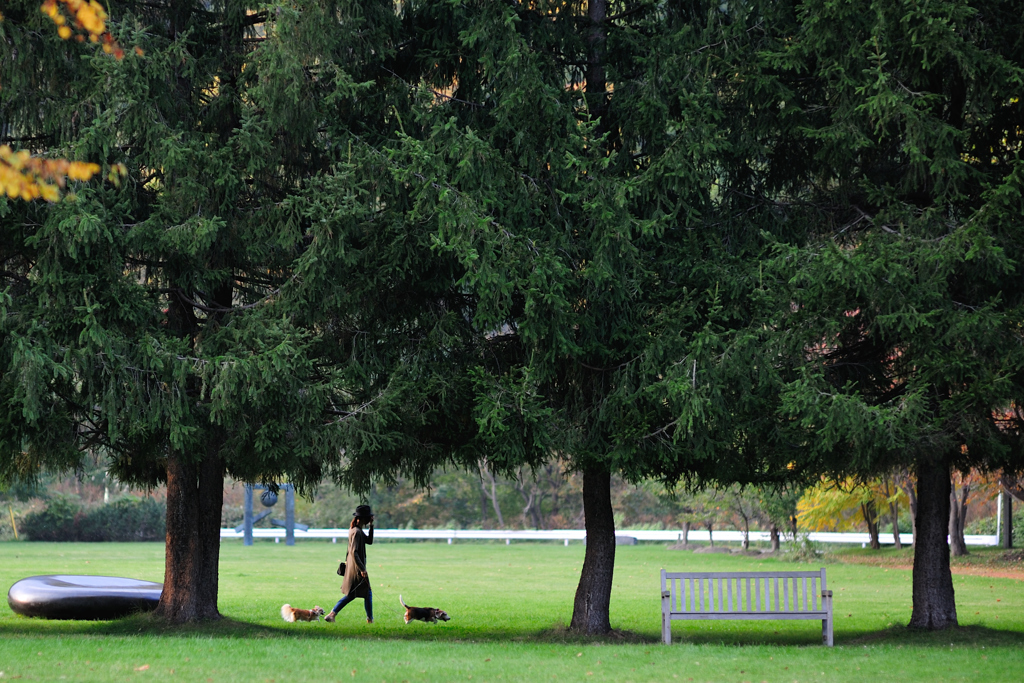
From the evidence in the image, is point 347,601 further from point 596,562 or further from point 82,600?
point 82,600

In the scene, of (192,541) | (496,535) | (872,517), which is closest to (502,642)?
(192,541)

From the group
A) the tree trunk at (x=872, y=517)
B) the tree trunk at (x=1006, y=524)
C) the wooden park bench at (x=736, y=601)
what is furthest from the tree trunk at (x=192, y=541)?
the tree trunk at (x=1006, y=524)

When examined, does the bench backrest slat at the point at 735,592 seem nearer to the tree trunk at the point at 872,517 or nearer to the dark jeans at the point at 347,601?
the dark jeans at the point at 347,601

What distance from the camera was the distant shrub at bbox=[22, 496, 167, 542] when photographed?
40.6m

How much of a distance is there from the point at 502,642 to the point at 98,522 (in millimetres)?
33864

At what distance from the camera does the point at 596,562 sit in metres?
13.0

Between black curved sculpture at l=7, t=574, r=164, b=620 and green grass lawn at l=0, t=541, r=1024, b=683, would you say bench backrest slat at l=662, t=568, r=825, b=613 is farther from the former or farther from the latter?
black curved sculpture at l=7, t=574, r=164, b=620

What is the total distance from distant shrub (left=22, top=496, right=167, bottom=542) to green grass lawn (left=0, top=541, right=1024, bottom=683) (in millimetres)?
19310

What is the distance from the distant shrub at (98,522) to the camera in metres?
40.6

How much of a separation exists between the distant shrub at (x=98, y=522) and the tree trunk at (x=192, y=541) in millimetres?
29675

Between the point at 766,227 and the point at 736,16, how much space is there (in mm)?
2491

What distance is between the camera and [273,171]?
12000 mm

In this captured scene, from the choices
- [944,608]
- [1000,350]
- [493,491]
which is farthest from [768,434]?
[493,491]

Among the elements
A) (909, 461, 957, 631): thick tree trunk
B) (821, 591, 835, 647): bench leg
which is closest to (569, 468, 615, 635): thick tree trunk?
(821, 591, 835, 647): bench leg
